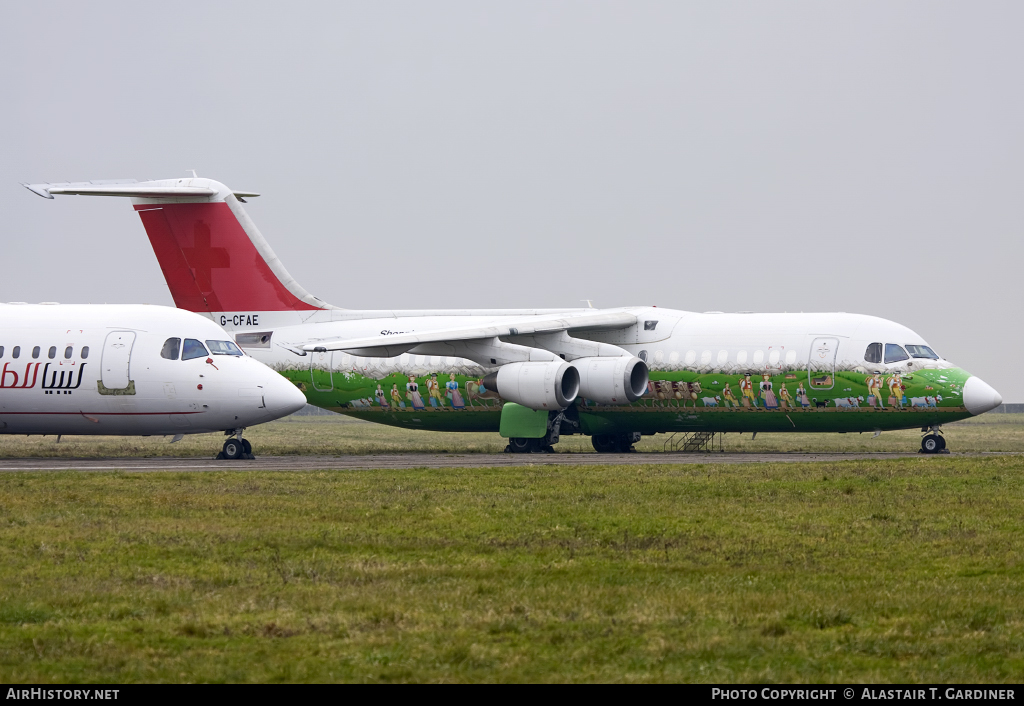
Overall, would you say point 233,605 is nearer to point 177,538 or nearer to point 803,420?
point 177,538

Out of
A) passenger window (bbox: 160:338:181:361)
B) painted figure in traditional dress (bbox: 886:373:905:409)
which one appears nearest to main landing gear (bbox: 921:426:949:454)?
painted figure in traditional dress (bbox: 886:373:905:409)

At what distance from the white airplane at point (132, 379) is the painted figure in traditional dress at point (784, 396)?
39.3 ft

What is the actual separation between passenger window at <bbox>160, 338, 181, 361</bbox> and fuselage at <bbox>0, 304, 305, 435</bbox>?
2 centimetres

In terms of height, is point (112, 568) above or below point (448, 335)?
below

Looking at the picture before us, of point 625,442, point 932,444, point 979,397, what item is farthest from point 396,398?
point 979,397

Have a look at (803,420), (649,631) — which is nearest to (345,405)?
(803,420)

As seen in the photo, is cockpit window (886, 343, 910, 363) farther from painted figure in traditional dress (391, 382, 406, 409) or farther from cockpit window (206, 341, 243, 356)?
cockpit window (206, 341, 243, 356)

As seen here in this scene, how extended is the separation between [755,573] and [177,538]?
20.8ft

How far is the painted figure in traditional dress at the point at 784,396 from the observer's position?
3186 centimetres

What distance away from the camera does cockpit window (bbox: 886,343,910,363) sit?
31.2m

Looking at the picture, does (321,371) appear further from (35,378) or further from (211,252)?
(35,378)

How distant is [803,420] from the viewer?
3206cm
